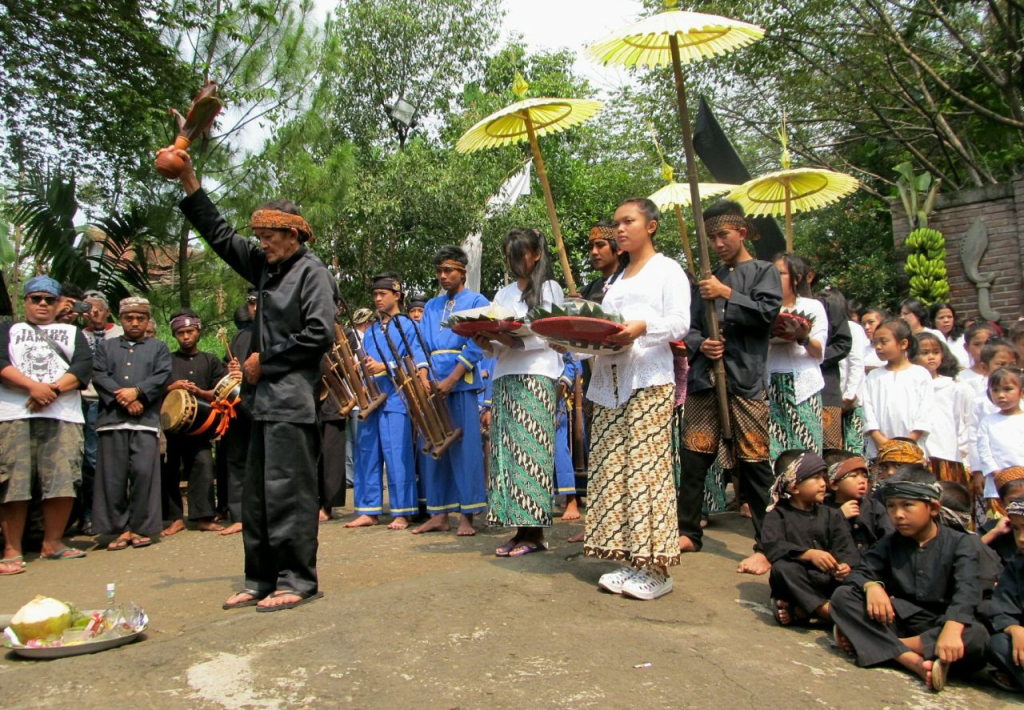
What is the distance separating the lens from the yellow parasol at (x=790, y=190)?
22.4ft

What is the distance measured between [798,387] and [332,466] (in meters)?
3.93

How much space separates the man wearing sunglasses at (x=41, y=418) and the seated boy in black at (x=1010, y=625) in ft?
18.7

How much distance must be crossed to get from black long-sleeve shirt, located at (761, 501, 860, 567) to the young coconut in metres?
3.31

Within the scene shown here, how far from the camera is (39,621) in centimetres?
397

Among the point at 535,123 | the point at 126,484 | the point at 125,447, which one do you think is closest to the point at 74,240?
the point at 125,447

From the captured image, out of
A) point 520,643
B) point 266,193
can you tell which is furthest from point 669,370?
point 266,193

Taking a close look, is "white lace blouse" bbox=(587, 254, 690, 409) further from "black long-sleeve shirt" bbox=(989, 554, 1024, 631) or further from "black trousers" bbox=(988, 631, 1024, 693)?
"black trousers" bbox=(988, 631, 1024, 693)

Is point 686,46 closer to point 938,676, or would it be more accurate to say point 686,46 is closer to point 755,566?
point 755,566

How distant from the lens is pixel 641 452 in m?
4.65

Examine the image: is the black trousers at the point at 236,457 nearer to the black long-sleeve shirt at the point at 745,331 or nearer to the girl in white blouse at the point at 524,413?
the girl in white blouse at the point at 524,413

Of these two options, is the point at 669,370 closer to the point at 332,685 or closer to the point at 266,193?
the point at 332,685

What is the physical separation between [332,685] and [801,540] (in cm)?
250

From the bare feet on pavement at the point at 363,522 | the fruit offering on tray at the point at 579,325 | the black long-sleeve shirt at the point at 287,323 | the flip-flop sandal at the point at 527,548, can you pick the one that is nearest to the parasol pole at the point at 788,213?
the fruit offering on tray at the point at 579,325

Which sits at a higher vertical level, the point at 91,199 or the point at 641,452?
the point at 91,199
